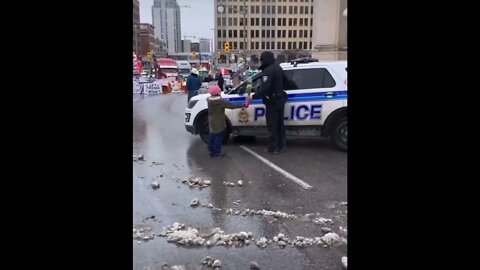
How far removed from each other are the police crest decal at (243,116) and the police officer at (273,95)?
1.45 feet

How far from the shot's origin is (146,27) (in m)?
77.8

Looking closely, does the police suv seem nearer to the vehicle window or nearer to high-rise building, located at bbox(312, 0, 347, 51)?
the vehicle window

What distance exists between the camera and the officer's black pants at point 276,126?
8.72m

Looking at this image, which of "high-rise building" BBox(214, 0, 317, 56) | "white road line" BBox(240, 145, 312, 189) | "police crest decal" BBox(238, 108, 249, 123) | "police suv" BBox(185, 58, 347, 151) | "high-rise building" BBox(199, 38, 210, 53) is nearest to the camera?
"white road line" BBox(240, 145, 312, 189)

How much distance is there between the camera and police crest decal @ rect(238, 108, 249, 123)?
30.7 feet

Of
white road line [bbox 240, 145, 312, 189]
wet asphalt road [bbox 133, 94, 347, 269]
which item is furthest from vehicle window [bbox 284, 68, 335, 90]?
white road line [bbox 240, 145, 312, 189]

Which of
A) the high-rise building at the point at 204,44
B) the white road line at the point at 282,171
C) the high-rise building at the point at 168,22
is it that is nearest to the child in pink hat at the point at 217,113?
the white road line at the point at 282,171

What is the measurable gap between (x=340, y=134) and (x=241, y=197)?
3610 millimetres

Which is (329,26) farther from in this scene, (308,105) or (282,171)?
(282,171)
